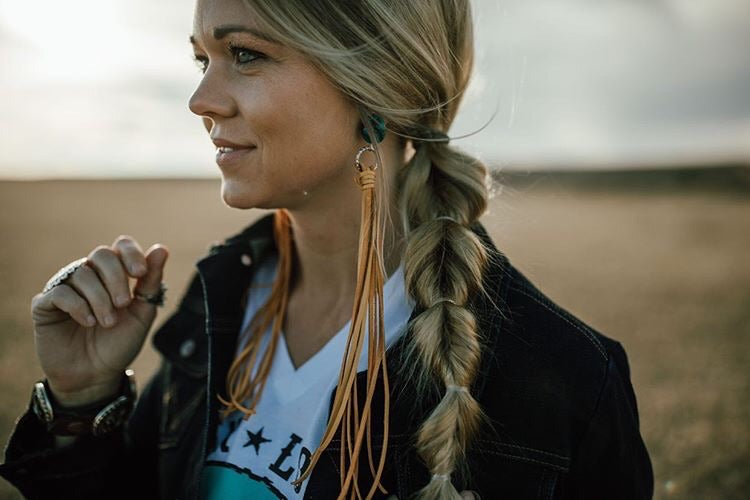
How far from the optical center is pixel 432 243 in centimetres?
187

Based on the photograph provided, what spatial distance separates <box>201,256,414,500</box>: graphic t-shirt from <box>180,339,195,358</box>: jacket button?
0.37m

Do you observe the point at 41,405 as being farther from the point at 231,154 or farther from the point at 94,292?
the point at 231,154

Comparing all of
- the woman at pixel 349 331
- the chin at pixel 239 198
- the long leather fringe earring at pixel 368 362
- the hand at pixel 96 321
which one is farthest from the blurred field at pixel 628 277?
the hand at pixel 96 321

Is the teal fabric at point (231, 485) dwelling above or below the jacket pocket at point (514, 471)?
below

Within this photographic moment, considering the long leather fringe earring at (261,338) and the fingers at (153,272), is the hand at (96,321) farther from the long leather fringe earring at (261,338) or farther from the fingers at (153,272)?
the long leather fringe earring at (261,338)

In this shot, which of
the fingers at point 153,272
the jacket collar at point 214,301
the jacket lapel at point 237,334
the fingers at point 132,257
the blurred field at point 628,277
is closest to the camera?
the jacket lapel at point 237,334

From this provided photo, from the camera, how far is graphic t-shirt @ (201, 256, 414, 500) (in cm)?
184

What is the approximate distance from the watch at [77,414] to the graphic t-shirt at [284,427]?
38 cm

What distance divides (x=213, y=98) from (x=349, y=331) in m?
0.77

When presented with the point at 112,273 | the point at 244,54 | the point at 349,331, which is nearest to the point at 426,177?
the point at 349,331

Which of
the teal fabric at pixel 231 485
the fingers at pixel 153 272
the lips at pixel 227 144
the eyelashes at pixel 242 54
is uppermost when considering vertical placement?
Answer: the eyelashes at pixel 242 54

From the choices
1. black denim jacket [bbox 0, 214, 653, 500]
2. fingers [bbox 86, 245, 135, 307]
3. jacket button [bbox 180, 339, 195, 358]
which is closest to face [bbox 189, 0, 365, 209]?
fingers [bbox 86, 245, 135, 307]

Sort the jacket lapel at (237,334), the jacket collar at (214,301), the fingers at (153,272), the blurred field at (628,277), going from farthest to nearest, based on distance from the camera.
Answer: the blurred field at (628,277)
the jacket collar at (214,301)
the fingers at (153,272)
the jacket lapel at (237,334)

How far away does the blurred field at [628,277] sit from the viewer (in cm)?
429
